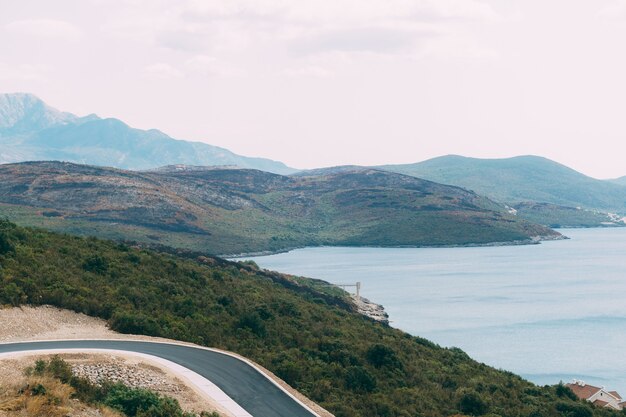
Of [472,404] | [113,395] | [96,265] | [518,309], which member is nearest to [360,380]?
[472,404]

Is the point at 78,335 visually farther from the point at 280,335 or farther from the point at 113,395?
the point at 280,335

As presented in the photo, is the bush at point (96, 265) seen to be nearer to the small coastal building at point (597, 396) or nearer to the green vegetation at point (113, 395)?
the green vegetation at point (113, 395)

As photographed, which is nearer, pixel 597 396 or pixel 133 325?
pixel 133 325

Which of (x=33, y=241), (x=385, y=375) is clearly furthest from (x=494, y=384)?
(x=33, y=241)

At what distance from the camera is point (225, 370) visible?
96.0 ft

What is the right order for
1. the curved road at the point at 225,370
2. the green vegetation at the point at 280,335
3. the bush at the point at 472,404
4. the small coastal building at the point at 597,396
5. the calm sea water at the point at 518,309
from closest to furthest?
1. the curved road at the point at 225,370
2. the green vegetation at the point at 280,335
3. the bush at the point at 472,404
4. the small coastal building at the point at 597,396
5. the calm sea water at the point at 518,309

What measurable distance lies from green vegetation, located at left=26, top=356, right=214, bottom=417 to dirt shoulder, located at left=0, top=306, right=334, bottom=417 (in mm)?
1159

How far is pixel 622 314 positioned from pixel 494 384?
92986mm

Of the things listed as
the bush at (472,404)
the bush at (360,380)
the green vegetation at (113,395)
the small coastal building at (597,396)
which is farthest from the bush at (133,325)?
the small coastal building at (597,396)

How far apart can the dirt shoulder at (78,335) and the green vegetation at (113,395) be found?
1159 millimetres

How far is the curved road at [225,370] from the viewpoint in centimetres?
2511

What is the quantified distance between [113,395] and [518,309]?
4448 inches

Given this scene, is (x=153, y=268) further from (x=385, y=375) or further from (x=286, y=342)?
(x=385, y=375)

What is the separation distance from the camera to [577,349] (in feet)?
303
